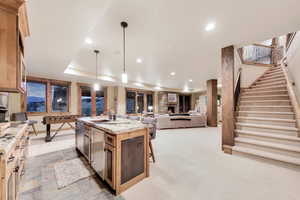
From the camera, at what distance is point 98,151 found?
2.02 m

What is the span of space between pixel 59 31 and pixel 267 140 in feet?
16.3

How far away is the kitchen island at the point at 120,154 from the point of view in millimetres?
1678

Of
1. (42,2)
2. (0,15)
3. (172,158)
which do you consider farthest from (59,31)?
(172,158)

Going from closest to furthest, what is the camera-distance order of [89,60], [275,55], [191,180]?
[191,180] → [89,60] → [275,55]

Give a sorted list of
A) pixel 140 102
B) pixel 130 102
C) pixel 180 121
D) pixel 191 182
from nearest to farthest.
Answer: pixel 191 182, pixel 180 121, pixel 130 102, pixel 140 102

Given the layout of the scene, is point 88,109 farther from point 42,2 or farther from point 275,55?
point 275,55

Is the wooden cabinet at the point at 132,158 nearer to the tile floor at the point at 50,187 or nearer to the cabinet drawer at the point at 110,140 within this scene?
the cabinet drawer at the point at 110,140

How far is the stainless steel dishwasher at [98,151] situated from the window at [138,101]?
627 centimetres

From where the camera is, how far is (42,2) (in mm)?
1603

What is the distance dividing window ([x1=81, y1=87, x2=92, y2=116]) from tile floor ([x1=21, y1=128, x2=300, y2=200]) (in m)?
3.91

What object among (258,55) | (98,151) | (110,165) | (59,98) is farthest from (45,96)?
(258,55)

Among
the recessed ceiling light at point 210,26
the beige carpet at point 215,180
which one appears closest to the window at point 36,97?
the beige carpet at point 215,180

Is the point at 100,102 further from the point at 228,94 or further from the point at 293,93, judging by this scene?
the point at 293,93

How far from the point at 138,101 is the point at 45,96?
206 inches
